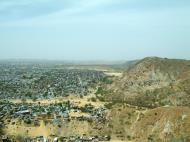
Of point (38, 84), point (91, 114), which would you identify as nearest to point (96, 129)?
point (91, 114)

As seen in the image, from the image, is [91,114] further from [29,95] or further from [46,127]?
[29,95]

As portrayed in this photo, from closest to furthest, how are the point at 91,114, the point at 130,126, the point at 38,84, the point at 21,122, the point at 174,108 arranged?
the point at 174,108, the point at 130,126, the point at 21,122, the point at 91,114, the point at 38,84

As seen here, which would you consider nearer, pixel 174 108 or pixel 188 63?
pixel 174 108

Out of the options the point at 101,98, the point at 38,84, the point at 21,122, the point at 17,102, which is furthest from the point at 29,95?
the point at 21,122

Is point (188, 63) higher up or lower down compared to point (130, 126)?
higher up

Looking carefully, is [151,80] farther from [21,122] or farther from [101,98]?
[21,122]

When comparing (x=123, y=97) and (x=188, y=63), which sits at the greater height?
(x=188, y=63)

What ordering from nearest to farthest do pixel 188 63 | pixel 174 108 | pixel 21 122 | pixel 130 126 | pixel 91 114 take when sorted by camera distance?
pixel 174 108
pixel 130 126
pixel 21 122
pixel 91 114
pixel 188 63

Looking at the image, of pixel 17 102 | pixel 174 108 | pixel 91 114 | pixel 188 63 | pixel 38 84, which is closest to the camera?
pixel 174 108

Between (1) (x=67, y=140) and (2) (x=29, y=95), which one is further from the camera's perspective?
(2) (x=29, y=95)
